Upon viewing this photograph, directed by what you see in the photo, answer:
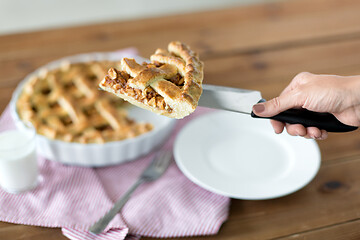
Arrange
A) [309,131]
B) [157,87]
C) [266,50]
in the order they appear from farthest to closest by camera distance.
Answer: [266,50]
[309,131]
[157,87]

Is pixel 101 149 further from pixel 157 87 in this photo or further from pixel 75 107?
pixel 157 87

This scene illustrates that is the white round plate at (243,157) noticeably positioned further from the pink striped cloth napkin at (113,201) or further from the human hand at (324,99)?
A: the human hand at (324,99)

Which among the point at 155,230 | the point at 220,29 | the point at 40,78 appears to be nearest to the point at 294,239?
the point at 155,230

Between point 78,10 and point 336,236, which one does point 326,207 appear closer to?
point 336,236

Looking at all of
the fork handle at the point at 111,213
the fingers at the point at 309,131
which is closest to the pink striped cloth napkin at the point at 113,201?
the fork handle at the point at 111,213

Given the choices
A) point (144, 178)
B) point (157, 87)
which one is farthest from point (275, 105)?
point (144, 178)

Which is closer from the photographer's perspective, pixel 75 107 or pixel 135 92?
pixel 135 92
